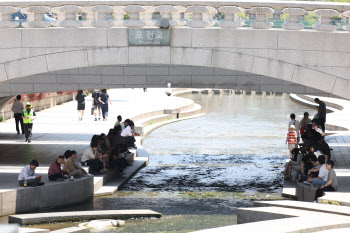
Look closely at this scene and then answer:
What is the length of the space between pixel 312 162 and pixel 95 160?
6074 mm

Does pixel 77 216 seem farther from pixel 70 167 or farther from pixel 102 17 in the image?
pixel 102 17

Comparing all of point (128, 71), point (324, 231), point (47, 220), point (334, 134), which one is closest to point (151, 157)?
point (128, 71)

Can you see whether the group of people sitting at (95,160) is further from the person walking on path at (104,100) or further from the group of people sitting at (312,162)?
the person walking on path at (104,100)

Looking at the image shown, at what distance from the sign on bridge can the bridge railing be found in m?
0.16

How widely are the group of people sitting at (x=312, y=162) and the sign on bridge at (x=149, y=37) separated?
15.5 ft

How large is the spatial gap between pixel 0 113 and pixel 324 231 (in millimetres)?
23269

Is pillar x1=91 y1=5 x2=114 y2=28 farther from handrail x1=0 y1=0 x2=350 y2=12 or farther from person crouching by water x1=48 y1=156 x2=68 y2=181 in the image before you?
person crouching by water x1=48 y1=156 x2=68 y2=181

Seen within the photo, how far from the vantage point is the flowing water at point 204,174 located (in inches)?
680

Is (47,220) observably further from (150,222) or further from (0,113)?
(0,113)

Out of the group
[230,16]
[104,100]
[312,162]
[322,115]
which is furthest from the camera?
[104,100]

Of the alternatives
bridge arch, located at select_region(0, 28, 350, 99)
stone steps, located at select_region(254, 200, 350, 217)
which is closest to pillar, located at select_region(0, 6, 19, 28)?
bridge arch, located at select_region(0, 28, 350, 99)

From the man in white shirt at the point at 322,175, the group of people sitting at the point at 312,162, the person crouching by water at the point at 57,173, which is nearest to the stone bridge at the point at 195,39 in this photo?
the man in white shirt at the point at 322,175

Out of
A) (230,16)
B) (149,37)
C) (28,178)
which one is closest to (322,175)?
(230,16)

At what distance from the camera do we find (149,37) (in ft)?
59.0
